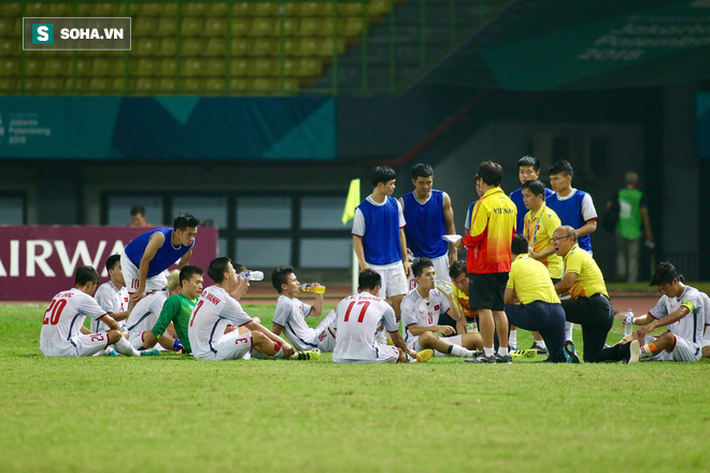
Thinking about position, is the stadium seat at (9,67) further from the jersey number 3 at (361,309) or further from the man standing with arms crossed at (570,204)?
the jersey number 3 at (361,309)

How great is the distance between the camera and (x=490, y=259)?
9273 mm

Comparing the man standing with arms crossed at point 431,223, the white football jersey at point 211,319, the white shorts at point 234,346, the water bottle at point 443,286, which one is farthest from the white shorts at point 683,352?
the white football jersey at point 211,319

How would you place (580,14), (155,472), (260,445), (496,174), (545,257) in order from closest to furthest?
(155,472) → (260,445) → (496,174) → (545,257) → (580,14)

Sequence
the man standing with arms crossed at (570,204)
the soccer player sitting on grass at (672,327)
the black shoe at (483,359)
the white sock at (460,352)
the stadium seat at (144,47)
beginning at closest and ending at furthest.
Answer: the black shoe at (483,359) < the soccer player sitting on grass at (672,327) < the white sock at (460,352) < the man standing with arms crossed at (570,204) < the stadium seat at (144,47)

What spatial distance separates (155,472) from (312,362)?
484cm

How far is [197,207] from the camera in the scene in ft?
74.6


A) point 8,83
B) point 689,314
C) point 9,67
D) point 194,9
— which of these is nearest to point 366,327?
point 689,314

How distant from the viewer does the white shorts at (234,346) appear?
9.62 meters

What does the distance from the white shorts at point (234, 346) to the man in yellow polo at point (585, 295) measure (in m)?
3.12

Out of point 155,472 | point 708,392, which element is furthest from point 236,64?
point 155,472

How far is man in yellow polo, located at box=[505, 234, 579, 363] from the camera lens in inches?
364

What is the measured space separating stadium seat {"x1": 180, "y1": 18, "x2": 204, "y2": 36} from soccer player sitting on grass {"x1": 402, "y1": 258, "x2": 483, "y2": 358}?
45.8 feet

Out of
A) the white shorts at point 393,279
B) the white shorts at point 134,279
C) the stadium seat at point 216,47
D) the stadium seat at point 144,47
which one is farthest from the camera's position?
the stadium seat at point 144,47

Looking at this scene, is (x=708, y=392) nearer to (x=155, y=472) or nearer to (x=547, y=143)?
(x=155, y=472)
